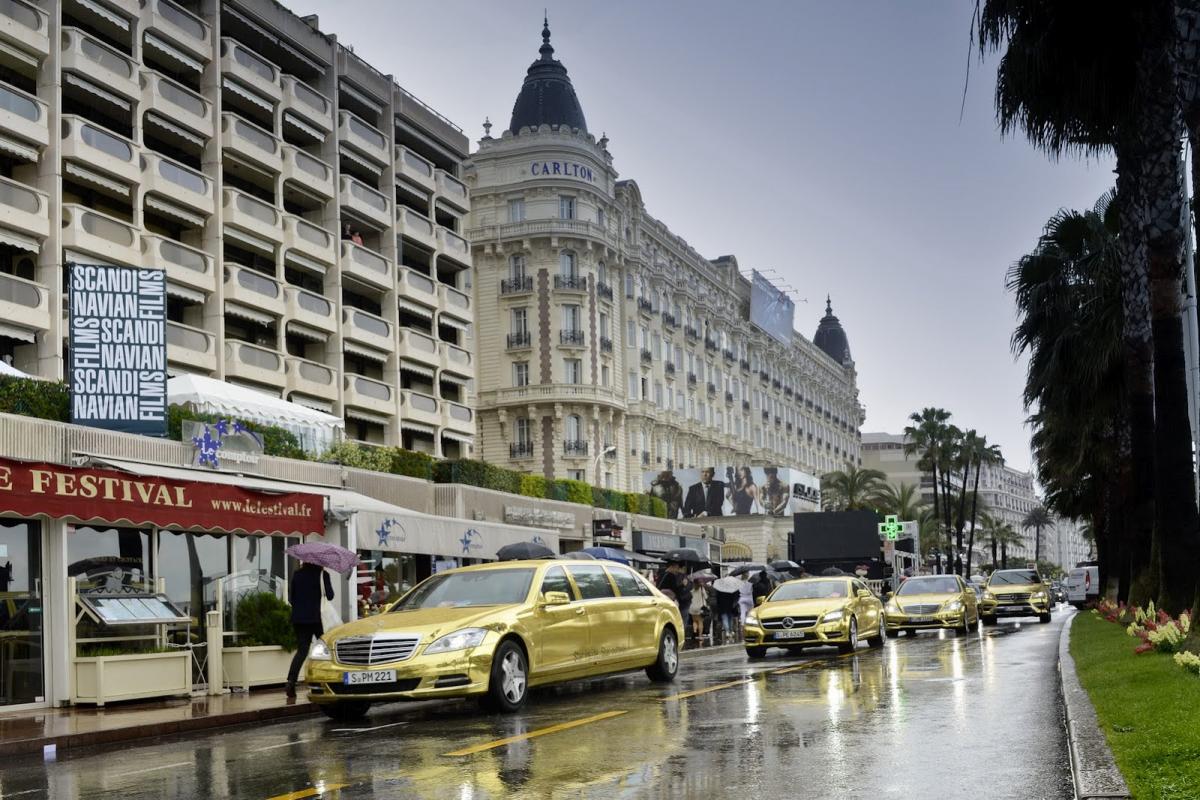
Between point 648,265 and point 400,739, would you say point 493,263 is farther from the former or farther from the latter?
point 400,739

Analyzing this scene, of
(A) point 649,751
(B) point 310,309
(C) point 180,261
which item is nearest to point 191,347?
(C) point 180,261

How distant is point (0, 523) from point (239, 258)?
2854 centimetres

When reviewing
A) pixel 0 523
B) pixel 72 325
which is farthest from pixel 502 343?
pixel 0 523

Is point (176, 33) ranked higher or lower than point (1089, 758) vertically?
higher

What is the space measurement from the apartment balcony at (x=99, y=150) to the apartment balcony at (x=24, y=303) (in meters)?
3.97

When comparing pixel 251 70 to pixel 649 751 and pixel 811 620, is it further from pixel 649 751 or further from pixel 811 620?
pixel 649 751

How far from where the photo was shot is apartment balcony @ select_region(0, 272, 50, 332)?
33.0m

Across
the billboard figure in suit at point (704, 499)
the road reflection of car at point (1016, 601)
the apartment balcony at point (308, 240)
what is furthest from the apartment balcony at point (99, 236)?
the billboard figure in suit at point (704, 499)

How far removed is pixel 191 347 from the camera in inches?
1544

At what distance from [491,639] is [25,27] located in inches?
1092

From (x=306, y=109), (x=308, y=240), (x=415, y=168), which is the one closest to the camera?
(x=308, y=240)

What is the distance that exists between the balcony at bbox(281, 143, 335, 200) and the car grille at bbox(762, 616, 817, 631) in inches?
1125

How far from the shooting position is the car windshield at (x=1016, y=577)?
38.8 meters

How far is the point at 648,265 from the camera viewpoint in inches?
3063
